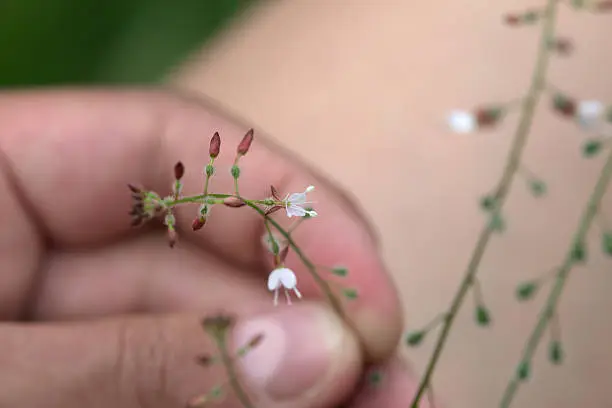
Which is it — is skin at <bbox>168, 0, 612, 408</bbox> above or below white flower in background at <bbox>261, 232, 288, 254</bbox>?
above

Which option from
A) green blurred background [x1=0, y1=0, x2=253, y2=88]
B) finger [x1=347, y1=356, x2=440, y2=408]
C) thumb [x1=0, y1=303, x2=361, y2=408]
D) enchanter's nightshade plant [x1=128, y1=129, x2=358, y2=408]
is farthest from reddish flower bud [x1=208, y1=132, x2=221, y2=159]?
green blurred background [x1=0, y1=0, x2=253, y2=88]

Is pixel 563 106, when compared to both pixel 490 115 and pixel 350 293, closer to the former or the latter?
pixel 490 115

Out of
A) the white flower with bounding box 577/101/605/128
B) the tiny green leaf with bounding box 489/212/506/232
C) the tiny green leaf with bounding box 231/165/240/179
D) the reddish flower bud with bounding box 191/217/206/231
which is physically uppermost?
the white flower with bounding box 577/101/605/128

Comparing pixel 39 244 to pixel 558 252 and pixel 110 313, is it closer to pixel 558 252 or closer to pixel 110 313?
pixel 110 313

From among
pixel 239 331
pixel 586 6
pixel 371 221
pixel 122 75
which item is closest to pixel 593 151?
pixel 586 6

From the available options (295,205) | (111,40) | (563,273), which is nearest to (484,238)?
(563,273)

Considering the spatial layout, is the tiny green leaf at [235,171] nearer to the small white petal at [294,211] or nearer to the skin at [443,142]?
the small white petal at [294,211]

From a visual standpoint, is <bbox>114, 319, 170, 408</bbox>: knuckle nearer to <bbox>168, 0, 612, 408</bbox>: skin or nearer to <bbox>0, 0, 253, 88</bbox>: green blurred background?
<bbox>168, 0, 612, 408</bbox>: skin
